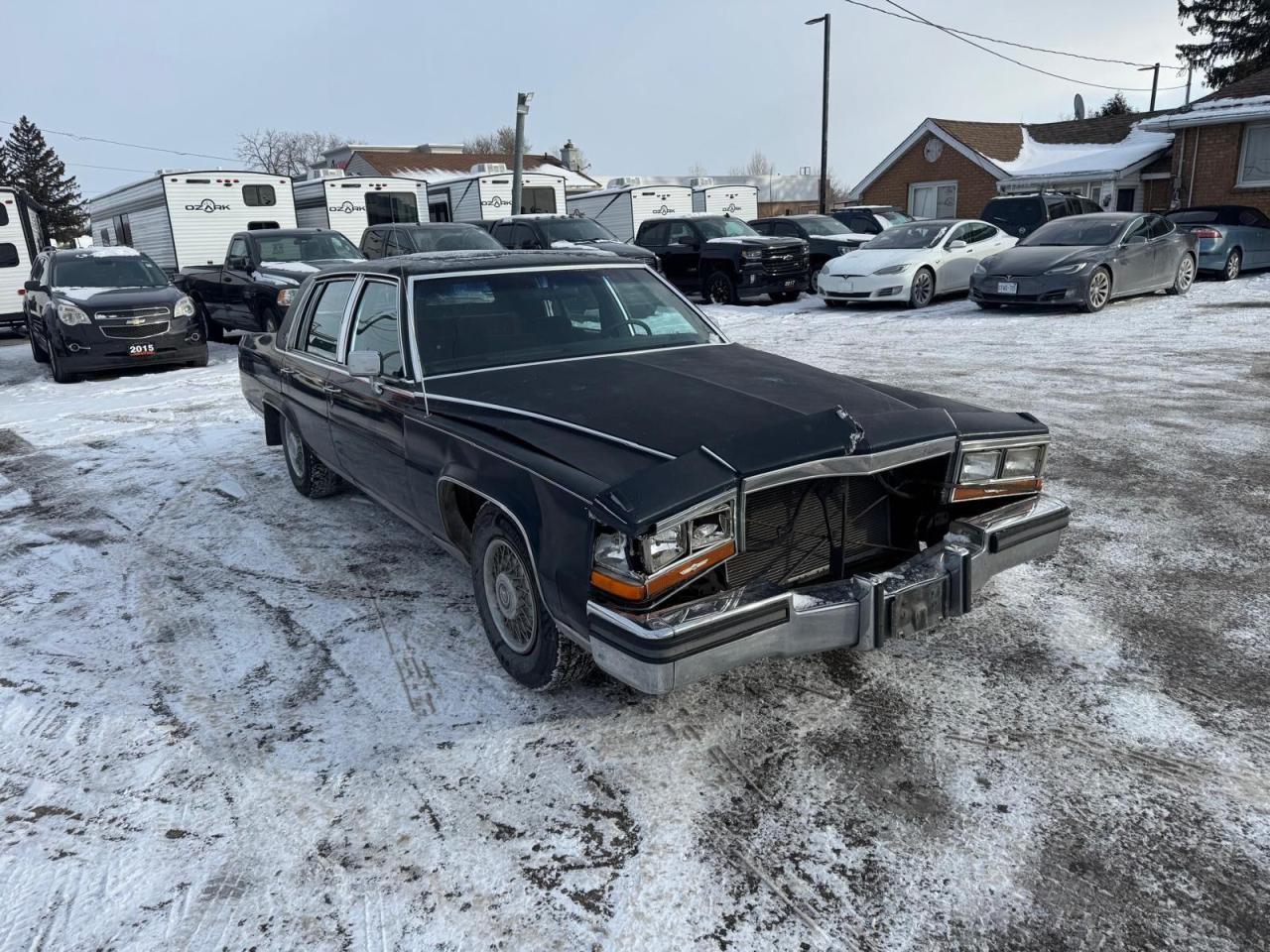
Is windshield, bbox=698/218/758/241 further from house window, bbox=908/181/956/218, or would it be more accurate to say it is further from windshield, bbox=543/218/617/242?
house window, bbox=908/181/956/218

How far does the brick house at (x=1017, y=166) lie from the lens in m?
26.1

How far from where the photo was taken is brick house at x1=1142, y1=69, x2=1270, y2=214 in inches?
839

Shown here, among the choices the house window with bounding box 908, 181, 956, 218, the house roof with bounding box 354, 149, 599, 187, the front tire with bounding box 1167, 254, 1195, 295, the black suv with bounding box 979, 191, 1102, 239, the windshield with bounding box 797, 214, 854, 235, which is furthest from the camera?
the house roof with bounding box 354, 149, 599, 187

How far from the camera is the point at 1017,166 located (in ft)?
95.5

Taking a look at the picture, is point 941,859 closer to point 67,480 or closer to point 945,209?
Result: point 67,480

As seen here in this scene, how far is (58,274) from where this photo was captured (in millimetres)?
12305

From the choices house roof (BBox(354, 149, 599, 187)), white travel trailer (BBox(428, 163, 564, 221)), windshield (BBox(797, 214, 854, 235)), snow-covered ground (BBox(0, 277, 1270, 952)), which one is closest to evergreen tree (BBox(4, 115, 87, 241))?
house roof (BBox(354, 149, 599, 187))

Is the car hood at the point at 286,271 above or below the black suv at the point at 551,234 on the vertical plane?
below

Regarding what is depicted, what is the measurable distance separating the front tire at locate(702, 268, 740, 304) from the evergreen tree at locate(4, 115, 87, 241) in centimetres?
5977

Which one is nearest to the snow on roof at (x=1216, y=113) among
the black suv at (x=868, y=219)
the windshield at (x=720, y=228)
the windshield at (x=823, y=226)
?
the black suv at (x=868, y=219)

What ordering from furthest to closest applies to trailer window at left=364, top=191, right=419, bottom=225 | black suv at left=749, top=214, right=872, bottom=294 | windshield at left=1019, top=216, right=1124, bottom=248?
trailer window at left=364, top=191, right=419, bottom=225 → black suv at left=749, top=214, right=872, bottom=294 → windshield at left=1019, top=216, right=1124, bottom=248

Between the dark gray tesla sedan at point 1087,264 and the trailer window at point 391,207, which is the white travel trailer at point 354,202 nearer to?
the trailer window at point 391,207

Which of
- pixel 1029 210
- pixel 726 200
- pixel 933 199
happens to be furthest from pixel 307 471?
pixel 933 199

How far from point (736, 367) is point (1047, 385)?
19.2ft
